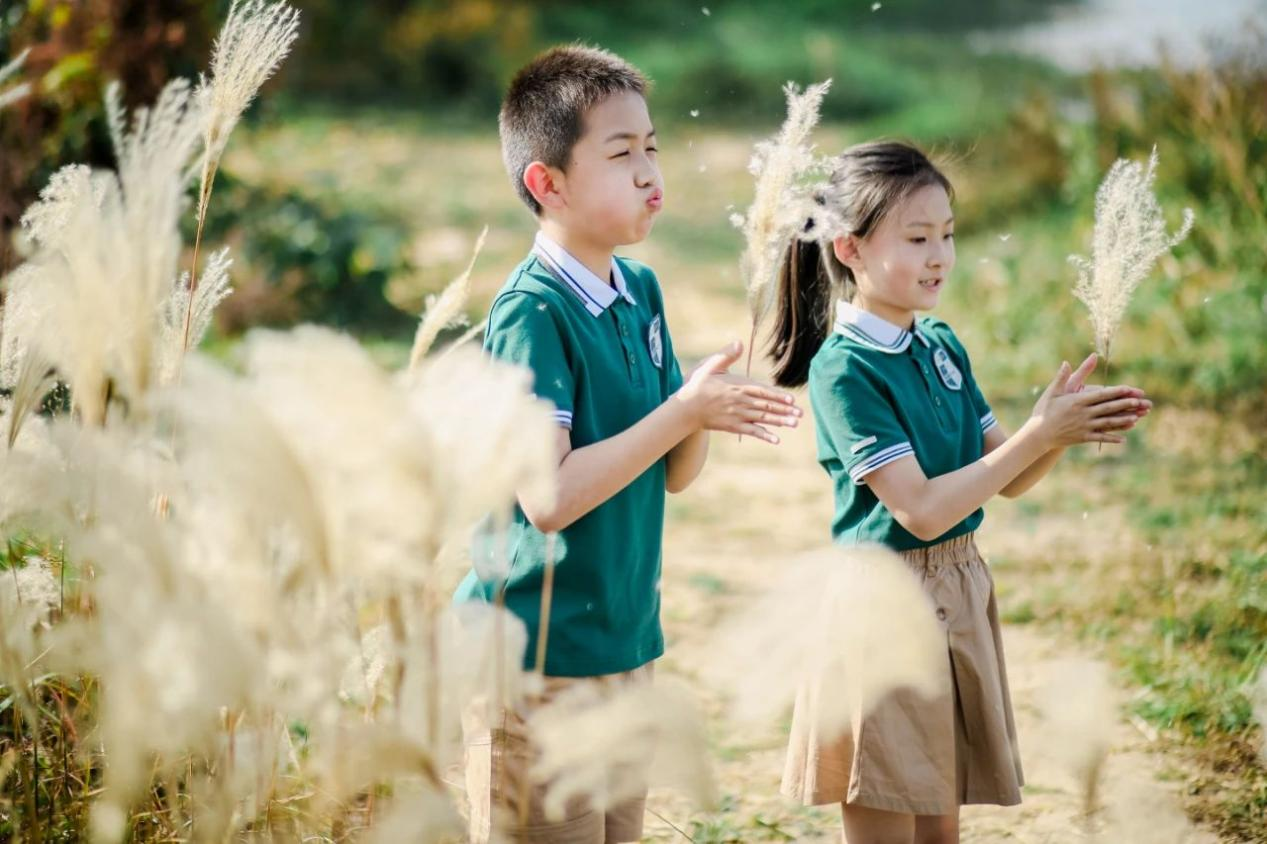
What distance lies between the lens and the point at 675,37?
19.2m

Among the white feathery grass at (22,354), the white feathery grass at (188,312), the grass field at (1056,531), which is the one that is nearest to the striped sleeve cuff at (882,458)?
the grass field at (1056,531)

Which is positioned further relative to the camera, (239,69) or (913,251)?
(913,251)

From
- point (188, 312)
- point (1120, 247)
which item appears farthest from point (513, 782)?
point (1120, 247)

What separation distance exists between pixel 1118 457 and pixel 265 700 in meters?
4.68

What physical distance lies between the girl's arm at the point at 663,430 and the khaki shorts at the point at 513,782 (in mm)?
283

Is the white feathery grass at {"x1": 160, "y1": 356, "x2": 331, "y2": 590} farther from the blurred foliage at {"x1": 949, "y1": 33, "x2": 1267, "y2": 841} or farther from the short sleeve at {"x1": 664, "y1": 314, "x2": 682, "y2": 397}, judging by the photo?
the blurred foliage at {"x1": 949, "y1": 33, "x2": 1267, "y2": 841}

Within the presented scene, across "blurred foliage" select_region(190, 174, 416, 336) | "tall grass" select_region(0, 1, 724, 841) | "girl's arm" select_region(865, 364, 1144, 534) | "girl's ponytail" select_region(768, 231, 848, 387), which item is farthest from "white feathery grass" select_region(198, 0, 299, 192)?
"blurred foliage" select_region(190, 174, 416, 336)

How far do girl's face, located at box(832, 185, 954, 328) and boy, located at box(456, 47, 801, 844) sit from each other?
1.27ft

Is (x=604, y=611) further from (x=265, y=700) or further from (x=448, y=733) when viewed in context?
(x=265, y=700)

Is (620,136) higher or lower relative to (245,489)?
higher

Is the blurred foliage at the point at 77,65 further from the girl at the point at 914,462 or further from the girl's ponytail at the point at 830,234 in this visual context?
the girl at the point at 914,462

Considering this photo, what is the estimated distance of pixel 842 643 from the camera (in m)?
2.14

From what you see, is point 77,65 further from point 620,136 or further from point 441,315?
point 441,315

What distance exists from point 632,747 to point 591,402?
735mm
